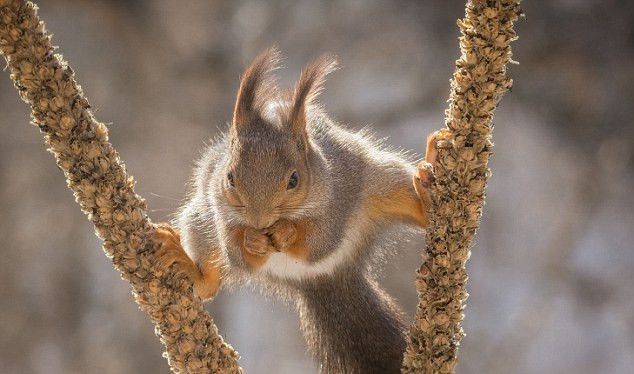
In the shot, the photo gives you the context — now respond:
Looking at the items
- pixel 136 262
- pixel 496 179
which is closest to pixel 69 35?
pixel 496 179

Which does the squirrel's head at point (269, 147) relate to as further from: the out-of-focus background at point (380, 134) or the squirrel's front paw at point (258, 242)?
the out-of-focus background at point (380, 134)

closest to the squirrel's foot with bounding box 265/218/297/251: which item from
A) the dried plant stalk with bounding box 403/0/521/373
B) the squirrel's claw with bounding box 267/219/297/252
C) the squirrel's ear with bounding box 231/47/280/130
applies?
the squirrel's claw with bounding box 267/219/297/252

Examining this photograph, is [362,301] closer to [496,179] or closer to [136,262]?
[136,262]

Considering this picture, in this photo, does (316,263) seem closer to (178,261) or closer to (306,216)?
(306,216)

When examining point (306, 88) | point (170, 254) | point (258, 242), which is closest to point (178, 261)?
point (170, 254)

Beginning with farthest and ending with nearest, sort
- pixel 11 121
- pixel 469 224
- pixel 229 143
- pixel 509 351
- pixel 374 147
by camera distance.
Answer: pixel 11 121 < pixel 509 351 < pixel 374 147 < pixel 229 143 < pixel 469 224

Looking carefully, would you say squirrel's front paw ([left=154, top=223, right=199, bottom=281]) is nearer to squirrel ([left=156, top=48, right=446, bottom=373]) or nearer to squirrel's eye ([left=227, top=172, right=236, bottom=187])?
squirrel ([left=156, top=48, right=446, bottom=373])
